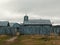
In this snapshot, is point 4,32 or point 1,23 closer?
point 4,32

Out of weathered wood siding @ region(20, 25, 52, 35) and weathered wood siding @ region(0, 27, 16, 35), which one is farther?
weathered wood siding @ region(20, 25, 52, 35)

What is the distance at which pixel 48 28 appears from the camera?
54156 mm

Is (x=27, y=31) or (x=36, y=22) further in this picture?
(x=36, y=22)

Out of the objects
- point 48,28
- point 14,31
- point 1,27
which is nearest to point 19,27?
point 14,31

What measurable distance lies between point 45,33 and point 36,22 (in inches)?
232

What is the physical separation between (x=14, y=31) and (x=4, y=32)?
3.24 meters

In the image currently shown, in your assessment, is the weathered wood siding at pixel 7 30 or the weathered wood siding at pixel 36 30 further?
the weathered wood siding at pixel 36 30

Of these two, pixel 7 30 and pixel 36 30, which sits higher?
pixel 7 30

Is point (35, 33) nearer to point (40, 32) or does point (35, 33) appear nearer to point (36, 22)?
point (40, 32)

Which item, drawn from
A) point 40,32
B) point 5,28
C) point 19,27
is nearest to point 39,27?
point 40,32

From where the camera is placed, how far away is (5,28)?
53875 mm

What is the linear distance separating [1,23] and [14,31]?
6756 millimetres

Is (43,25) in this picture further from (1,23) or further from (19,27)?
(1,23)

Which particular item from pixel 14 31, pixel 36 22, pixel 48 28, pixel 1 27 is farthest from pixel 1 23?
pixel 48 28
